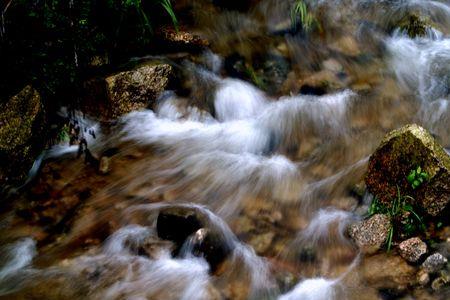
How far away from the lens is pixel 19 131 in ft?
14.7

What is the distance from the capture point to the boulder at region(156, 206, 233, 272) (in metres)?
3.80

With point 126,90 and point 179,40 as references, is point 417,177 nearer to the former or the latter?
point 126,90

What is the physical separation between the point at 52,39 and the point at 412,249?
13.3ft

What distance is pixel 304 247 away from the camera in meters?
4.02

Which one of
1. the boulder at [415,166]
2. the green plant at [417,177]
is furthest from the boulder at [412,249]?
the green plant at [417,177]

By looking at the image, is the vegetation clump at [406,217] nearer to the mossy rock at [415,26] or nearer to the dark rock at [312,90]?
the dark rock at [312,90]

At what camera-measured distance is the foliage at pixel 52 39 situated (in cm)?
451

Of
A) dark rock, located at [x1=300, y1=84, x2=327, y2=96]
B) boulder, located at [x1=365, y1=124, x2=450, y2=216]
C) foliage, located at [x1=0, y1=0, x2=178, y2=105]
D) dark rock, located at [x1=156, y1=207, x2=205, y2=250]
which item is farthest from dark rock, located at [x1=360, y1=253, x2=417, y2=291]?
foliage, located at [x1=0, y1=0, x2=178, y2=105]

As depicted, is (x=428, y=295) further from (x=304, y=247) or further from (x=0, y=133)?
(x=0, y=133)

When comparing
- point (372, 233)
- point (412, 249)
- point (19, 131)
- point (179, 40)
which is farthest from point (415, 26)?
point (19, 131)

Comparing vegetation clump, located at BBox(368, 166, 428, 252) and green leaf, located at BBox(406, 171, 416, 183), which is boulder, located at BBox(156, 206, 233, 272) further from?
green leaf, located at BBox(406, 171, 416, 183)

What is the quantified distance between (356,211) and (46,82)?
3448mm

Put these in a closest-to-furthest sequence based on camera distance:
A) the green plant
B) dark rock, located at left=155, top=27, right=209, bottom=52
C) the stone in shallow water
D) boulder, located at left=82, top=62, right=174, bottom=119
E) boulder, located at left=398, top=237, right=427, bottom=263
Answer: the stone in shallow water < boulder, located at left=398, top=237, right=427, bottom=263 < the green plant < boulder, located at left=82, top=62, right=174, bottom=119 < dark rock, located at left=155, top=27, right=209, bottom=52

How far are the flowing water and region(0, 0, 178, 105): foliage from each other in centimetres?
72
